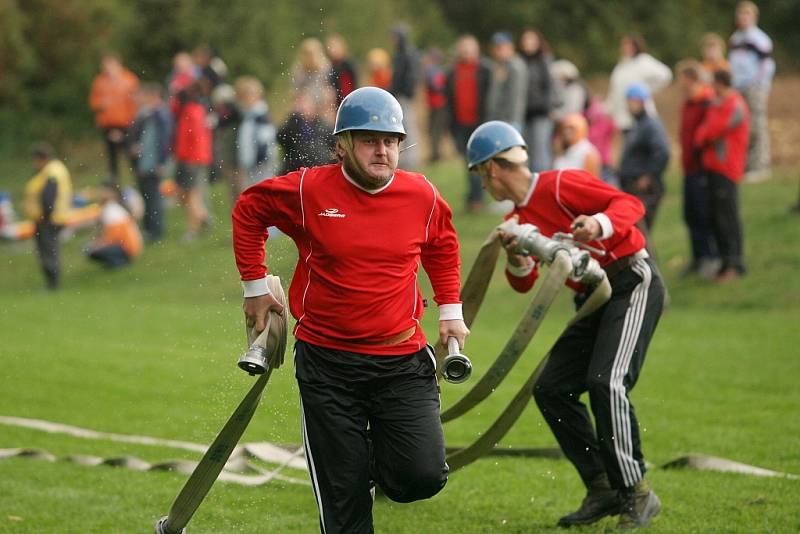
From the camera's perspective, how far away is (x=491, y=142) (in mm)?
Answer: 8094

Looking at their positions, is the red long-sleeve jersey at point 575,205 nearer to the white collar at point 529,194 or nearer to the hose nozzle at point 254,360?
the white collar at point 529,194

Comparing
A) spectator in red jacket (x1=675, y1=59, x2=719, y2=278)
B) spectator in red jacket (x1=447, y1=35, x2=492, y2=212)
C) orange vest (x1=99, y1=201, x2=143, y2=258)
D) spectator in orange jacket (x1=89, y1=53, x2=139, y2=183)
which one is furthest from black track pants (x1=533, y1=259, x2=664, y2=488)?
spectator in orange jacket (x1=89, y1=53, x2=139, y2=183)

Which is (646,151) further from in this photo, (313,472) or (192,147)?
(313,472)

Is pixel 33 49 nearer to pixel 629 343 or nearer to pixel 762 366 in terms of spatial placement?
pixel 762 366

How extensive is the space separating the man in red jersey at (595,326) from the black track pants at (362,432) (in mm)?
1634

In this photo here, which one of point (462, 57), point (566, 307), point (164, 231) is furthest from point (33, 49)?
point (566, 307)

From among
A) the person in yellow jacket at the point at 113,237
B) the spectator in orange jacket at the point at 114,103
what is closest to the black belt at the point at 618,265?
the person in yellow jacket at the point at 113,237

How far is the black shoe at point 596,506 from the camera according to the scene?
8.04 metres

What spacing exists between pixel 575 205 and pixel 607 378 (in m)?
1.08

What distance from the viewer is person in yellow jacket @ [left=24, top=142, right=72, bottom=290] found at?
22422 mm

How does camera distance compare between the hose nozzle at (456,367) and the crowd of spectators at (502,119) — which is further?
the crowd of spectators at (502,119)

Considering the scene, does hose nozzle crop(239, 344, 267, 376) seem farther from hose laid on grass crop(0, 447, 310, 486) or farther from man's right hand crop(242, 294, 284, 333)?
hose laid on grass crop(0, 447, 310, 486)

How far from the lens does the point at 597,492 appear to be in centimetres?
816

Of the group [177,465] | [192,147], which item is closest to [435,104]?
[192,147]
